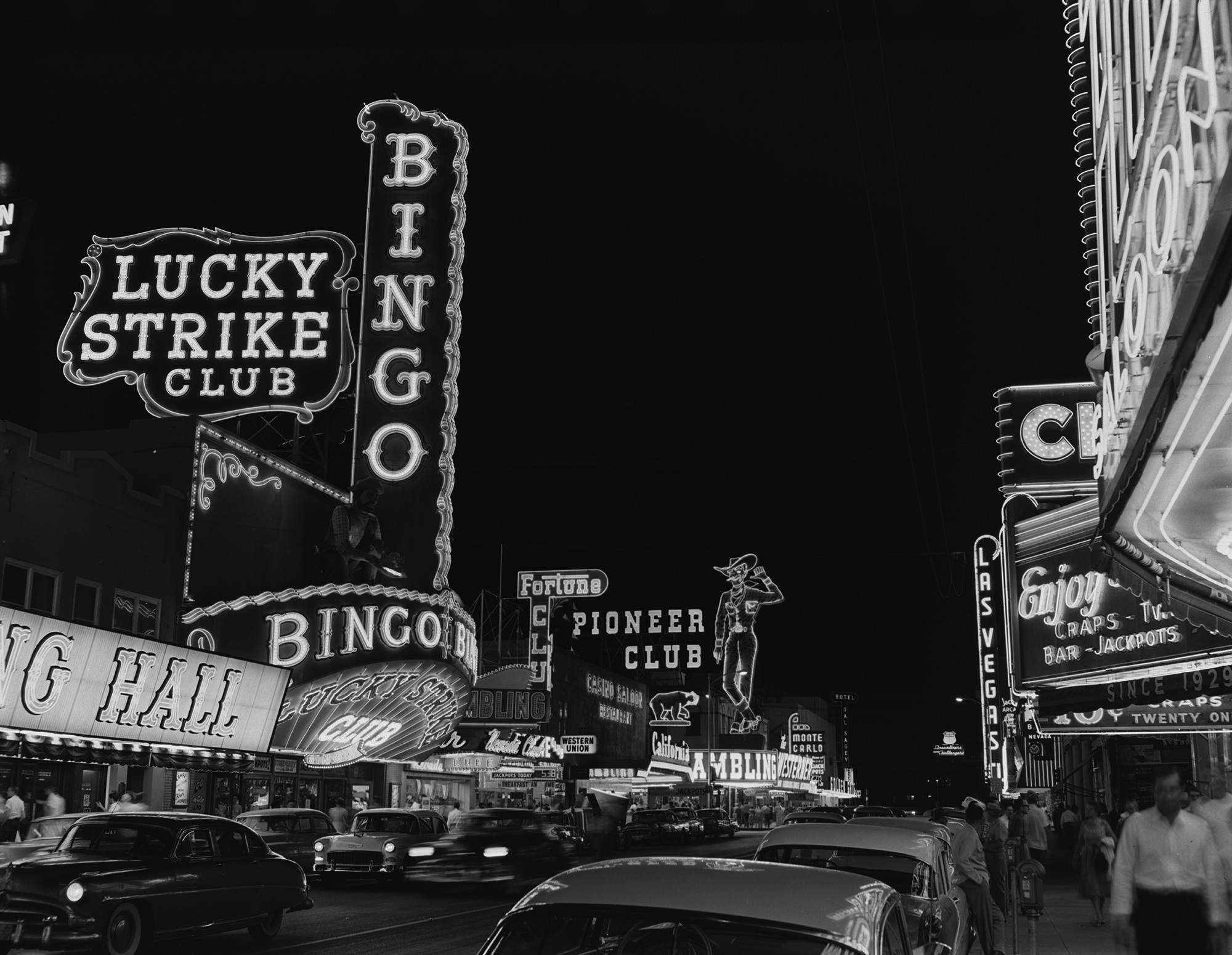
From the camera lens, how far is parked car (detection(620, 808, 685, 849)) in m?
43.2

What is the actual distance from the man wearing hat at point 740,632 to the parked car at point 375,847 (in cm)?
5344

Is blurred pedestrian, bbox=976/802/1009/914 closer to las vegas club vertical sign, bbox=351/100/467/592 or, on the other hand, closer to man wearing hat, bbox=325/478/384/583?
las vegas club vertical sign, bbox=351/100/467/592

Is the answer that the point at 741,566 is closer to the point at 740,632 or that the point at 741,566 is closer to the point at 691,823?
the point at 740,632

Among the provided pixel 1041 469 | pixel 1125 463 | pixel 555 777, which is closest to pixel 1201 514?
pixel 1125 463

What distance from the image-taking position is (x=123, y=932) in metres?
13.1

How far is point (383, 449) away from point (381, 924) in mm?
17660

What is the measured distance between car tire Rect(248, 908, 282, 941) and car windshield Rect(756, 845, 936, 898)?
7.39 metres

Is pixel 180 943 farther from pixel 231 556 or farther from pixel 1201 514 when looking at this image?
pixel 231 556

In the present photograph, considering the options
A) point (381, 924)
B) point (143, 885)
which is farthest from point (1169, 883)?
point (381, 924)

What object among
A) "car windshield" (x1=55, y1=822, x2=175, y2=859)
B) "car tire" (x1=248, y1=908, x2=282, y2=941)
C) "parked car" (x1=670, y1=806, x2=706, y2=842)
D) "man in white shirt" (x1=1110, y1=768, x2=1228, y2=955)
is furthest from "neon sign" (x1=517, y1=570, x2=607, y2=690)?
"man in white shirt" (x1=1110, y1=768, x2=1228, y2=955)

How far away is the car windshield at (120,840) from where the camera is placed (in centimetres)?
1393

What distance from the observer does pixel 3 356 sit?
1506 inches

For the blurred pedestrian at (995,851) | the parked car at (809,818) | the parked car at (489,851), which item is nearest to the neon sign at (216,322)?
the parked car at (489,851)

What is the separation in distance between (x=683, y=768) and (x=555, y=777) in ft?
54.2
